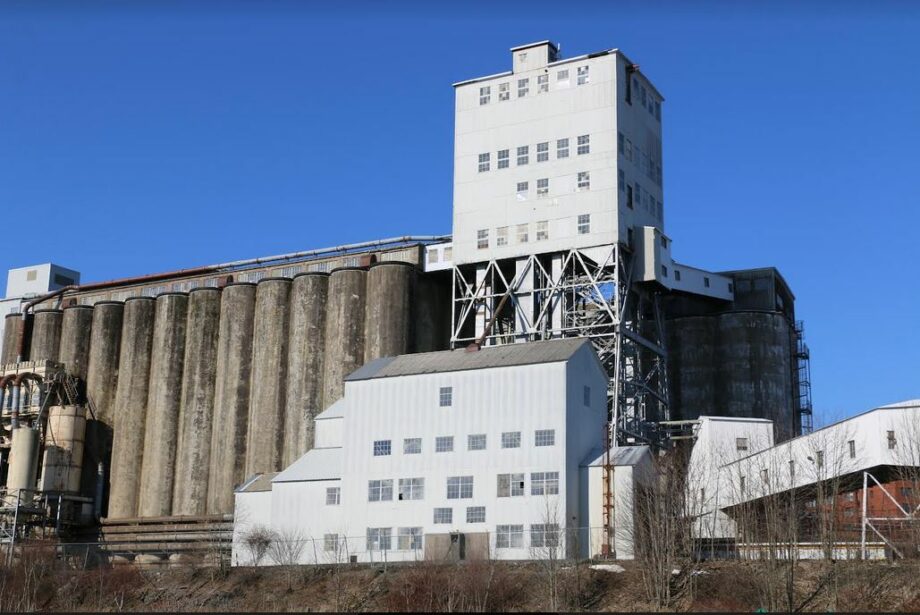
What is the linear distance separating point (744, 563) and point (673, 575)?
2962mm

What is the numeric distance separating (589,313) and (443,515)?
58.2 feet

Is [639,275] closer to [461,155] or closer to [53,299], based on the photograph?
[461,155]

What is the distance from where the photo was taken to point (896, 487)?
56125 millimetres

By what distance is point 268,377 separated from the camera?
7975 centimetres

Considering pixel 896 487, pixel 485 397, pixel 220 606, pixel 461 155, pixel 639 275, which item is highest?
pixel 461 155

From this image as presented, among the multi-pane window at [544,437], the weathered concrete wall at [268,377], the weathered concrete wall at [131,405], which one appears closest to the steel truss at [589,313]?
the multi-pane window at [544,437]

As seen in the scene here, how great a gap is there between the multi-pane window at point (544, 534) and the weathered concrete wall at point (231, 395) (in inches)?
1167

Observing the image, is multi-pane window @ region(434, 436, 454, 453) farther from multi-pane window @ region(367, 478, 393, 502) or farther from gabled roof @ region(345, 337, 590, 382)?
gabled roof @ region(345, 337, 590, 382)

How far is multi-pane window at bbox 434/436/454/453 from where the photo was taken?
2291 inches

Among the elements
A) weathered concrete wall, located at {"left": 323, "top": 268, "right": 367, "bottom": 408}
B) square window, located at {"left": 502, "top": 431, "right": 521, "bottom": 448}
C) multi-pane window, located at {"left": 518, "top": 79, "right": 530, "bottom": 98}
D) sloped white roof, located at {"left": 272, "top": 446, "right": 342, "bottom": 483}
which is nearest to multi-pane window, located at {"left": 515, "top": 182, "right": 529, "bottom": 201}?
multi-pane window, located at {"left": 518, "top": 79, "right": 530, "bottom": 98}

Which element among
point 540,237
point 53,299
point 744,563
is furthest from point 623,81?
point 53,299

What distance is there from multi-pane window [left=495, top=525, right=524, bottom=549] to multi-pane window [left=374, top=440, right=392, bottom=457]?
7.55 metres

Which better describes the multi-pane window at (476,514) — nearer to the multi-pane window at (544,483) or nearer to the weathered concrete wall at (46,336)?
the multi-pane window at (544,483)

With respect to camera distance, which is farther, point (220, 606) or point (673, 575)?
point (220, 606)
